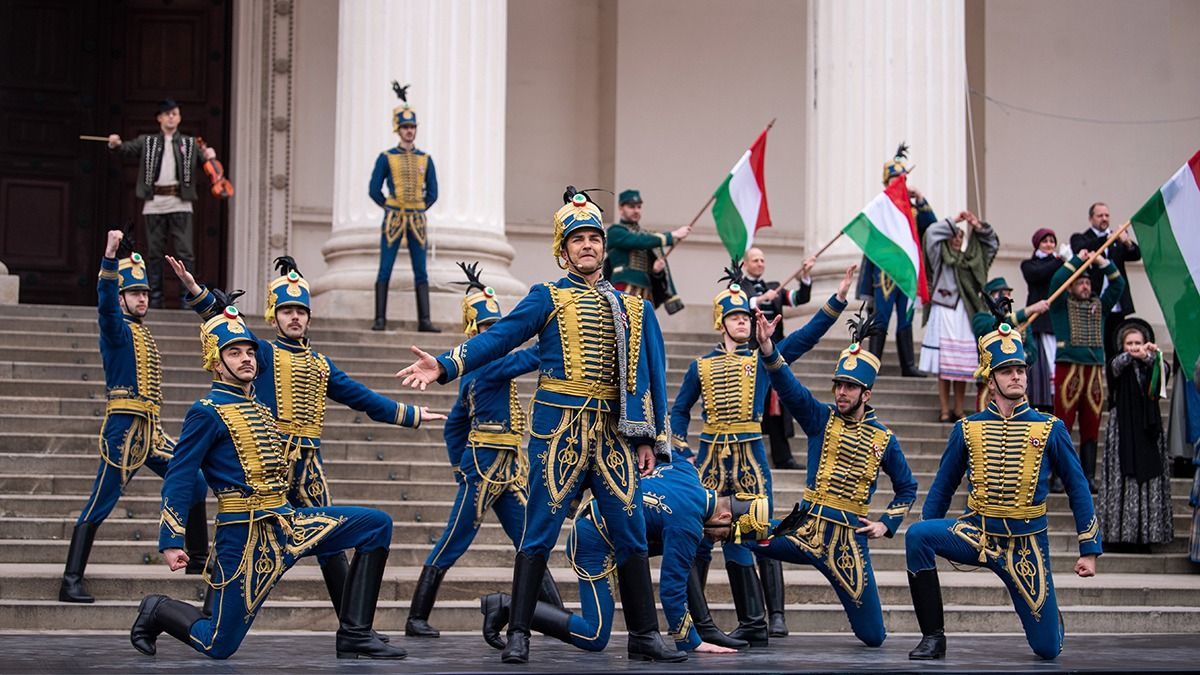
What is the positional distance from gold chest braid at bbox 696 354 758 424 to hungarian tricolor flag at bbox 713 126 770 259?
5.92 metres

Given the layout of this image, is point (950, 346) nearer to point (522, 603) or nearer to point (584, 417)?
point (584, 417)

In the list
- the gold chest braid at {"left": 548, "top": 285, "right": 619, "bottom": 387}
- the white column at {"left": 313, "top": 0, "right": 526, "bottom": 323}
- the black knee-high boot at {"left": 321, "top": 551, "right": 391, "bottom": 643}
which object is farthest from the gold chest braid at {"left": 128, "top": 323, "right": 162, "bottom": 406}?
the white column at {"left": 313, "top": 0, "right": 526, "bottom": 323}

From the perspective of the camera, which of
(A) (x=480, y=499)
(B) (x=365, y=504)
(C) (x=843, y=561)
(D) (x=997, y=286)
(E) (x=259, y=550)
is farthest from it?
(D) (x=997, y=286)

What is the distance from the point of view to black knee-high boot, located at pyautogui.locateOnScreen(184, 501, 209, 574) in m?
11.8

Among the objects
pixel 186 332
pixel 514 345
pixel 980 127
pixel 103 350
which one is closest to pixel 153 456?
pixel 103 350

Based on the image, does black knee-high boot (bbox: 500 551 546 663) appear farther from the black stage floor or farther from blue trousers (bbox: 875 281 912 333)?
blue trousers (bbox: 875 281 912 333)

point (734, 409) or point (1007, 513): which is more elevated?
point (734, 409)

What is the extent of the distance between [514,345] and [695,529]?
1637 millimetres

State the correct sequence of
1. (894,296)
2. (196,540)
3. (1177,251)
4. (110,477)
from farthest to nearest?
(894,296) → (1177,251) → (196,540) → (110,477)

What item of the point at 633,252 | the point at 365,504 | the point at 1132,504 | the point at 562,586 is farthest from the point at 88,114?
the point at 1132,504

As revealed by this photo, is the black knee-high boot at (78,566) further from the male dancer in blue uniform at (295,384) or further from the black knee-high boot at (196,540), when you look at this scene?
the male dancer in blue uniform at (295,384)

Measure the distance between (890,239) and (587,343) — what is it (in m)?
7.08

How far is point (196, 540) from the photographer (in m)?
11.9

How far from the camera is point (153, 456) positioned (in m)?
11.7
